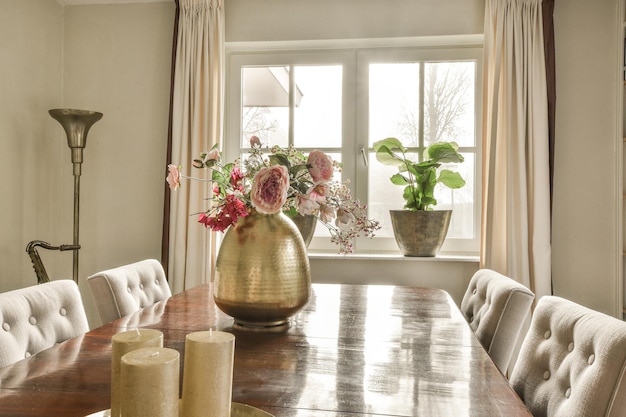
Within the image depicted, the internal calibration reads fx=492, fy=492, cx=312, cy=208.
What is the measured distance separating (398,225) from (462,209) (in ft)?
1.66

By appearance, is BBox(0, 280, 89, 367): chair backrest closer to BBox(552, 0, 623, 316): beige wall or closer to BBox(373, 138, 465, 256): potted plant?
BBox(373, 138, 465, 256): potted plant

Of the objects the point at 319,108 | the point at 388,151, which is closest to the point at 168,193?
the point at 319,108

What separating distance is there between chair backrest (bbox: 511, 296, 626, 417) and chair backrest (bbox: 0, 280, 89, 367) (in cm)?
127

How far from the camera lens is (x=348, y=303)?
178 centimetres

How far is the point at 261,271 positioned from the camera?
4.19 ft

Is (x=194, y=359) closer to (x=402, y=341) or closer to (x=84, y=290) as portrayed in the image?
(x=402, y=341)

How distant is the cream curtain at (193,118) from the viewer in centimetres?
307

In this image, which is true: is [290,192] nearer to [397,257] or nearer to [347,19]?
[397,257]

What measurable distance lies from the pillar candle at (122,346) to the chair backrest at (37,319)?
2.34 feet

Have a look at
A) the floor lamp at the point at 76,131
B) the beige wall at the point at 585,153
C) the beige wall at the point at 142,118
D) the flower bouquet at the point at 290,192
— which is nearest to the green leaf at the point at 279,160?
the flower bouquet at the point at 290,192

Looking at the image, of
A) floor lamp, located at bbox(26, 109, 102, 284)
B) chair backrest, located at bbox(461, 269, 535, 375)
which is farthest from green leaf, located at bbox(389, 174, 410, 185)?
floor lamp, located at bbox(26, 109, 102, 284)

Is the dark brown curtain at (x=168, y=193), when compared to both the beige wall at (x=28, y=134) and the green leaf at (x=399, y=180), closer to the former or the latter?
the beige wall at (x=28, y=134)

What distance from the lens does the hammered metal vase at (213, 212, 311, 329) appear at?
1.28 metres

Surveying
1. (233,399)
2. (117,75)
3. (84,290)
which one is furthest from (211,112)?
(233,399)
